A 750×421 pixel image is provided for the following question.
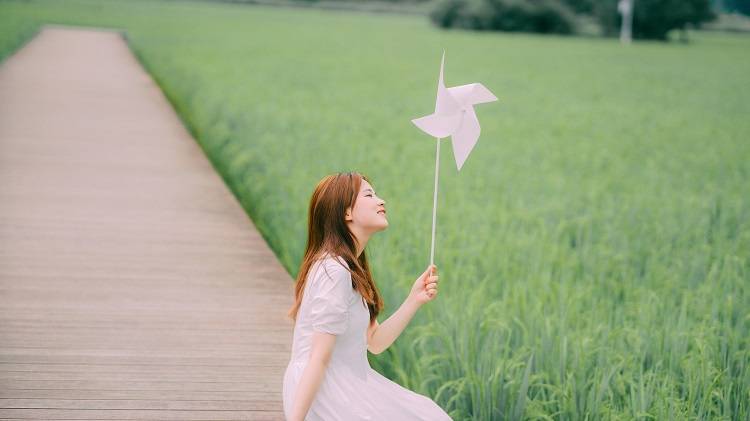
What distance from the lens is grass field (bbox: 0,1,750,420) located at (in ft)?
12.4

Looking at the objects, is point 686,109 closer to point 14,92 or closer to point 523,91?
point 523,91

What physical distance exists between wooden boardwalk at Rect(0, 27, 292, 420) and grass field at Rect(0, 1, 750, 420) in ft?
1.34

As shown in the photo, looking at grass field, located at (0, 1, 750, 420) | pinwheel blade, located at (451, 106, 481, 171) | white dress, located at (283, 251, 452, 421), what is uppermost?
pinwheel blade, located at (451, 106, 481, 171)

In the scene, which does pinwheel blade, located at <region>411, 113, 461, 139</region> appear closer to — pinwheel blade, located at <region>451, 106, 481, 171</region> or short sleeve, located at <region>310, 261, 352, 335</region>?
pinwheel blade, located at <region>451, 106, 481, 171</region>

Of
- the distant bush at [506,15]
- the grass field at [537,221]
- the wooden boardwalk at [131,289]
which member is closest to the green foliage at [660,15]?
the distant bush at [506,15]

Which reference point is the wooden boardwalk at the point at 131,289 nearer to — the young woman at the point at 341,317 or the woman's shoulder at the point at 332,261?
the young woman at the point at 341,317

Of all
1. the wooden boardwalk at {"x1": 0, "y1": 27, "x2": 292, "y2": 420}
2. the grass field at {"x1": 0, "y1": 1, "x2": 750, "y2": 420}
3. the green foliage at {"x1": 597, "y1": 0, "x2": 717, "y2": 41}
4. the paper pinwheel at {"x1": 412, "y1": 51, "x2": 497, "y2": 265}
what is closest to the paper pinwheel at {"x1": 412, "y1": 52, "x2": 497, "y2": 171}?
the paper pinwheel at {"x1": 412, "y1": 51, "x2": 497, "y2": 265}

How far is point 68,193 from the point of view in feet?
26.7

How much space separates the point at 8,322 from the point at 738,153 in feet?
32.0

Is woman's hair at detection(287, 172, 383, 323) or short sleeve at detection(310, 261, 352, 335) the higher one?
woman's hair at detection(287, 172, 383, 323)

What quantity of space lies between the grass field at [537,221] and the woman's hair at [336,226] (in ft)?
3.34

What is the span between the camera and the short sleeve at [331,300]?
8.43 feet

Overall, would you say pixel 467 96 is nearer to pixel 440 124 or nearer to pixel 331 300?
pixel 440 124

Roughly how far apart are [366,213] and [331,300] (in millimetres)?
236
